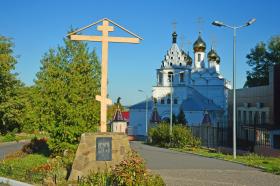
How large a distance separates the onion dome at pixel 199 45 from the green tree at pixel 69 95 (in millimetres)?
56167

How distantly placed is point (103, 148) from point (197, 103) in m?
53.7

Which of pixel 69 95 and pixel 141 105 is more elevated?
pixel 141 105

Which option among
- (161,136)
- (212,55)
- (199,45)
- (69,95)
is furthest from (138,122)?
(69,95)

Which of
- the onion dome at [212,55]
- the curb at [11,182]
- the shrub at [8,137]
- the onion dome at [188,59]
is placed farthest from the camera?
the onion dome at [212,55]

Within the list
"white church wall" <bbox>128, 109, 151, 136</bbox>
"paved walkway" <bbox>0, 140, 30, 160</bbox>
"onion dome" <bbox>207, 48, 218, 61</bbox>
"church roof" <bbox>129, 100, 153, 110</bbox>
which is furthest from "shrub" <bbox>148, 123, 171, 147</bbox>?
"onion dome" <bbox>207, 48, 218, 61</bbox>

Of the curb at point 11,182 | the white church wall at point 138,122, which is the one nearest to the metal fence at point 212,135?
the curb at point 11,182

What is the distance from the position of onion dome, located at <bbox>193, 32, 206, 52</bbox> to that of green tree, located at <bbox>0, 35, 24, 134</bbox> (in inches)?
1545

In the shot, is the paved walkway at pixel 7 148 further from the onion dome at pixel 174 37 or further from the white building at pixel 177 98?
the onion dome at pixel 174 37

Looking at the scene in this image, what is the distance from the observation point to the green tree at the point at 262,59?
62.0 meters

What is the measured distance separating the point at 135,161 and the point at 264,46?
56343mm

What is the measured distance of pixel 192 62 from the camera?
7769cm

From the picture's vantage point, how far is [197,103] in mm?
65875

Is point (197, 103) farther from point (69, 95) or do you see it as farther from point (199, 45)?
point (69, 95)

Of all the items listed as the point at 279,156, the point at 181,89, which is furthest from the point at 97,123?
the point at 181,89
